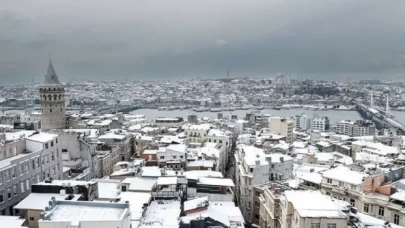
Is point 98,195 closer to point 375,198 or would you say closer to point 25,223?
point 25,223

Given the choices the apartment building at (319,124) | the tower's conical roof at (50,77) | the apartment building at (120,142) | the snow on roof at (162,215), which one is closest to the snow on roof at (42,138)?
the snow on roof at (162,215)

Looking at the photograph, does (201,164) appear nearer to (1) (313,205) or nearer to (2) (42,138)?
(2) (42,138)

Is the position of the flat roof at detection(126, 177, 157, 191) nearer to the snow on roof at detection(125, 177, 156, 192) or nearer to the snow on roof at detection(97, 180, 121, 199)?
the snow on roof at detection(125, 177, 156, 192)

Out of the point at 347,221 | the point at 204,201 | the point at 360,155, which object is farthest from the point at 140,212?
the point at 360,155

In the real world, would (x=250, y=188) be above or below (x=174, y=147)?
below

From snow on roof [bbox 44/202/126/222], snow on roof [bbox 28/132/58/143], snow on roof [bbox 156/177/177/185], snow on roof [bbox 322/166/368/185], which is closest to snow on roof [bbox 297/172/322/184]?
snow on roof [bbox 322/166/368/185]

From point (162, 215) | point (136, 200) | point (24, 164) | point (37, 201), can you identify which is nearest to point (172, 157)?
point (136, 200)
